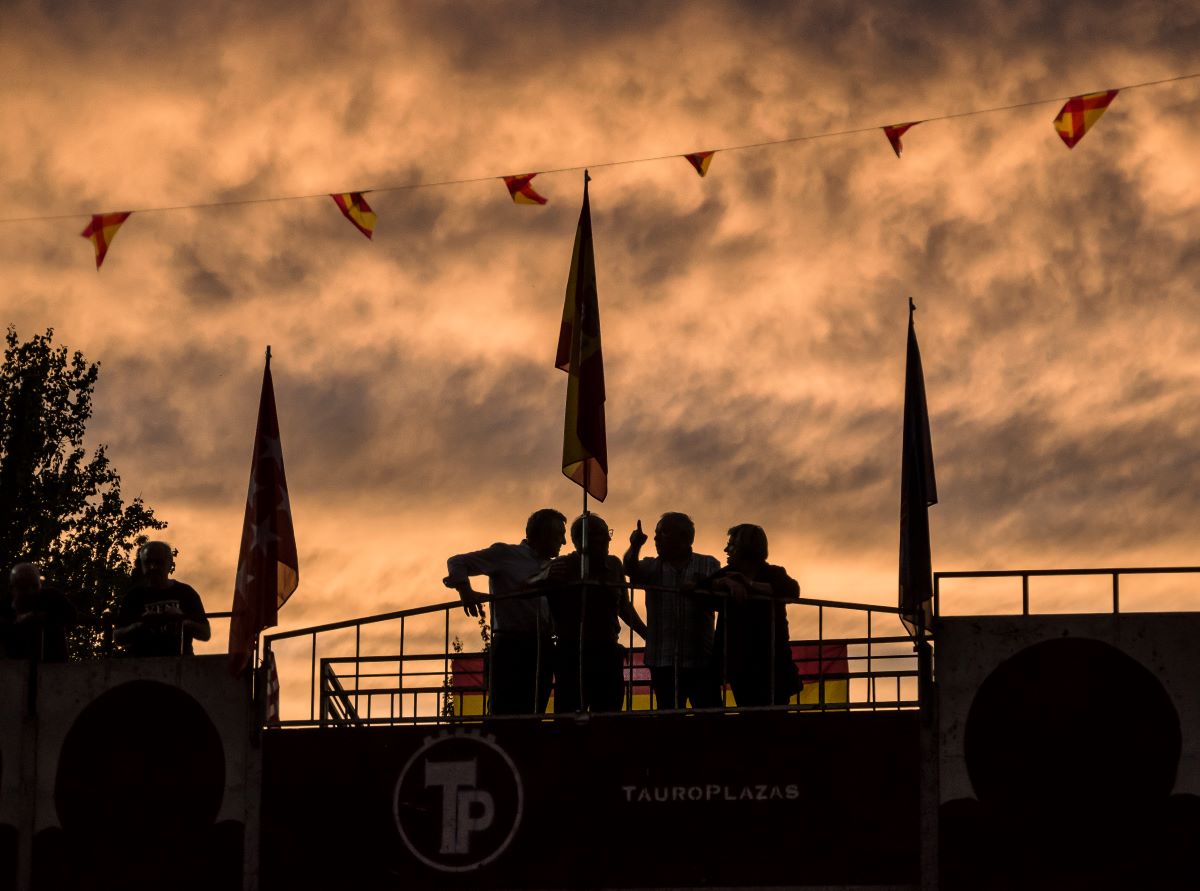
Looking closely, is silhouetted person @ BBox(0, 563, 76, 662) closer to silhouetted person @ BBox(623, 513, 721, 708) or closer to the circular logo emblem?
the circular logo emblem

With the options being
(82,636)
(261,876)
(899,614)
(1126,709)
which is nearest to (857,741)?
(899,614)

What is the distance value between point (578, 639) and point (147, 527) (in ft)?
88.2

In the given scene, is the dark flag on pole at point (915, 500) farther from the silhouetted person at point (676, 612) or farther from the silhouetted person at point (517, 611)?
the silhouetted person at point (517, 611)

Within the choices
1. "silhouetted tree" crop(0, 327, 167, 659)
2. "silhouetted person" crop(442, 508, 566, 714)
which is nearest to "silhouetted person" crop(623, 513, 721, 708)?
"silhouetted person" crop(442, 508, 566, 714)

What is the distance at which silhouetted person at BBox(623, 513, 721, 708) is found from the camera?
15.1 meters

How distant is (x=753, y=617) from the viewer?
14984 millimetres

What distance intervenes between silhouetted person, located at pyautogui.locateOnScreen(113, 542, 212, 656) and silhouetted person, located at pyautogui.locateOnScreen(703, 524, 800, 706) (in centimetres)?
435

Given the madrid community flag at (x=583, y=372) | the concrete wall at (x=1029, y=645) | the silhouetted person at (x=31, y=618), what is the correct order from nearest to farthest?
the concrete wall at (x=1029, y=645) < the madrid community flag at (x=583, y=372) < the silhouetted person at (x=31, y=618)

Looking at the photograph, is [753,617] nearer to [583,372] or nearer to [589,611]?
[589,611]

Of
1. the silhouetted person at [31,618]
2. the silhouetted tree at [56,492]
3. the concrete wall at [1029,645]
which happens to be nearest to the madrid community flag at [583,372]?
the concrete wall at [1029,645]

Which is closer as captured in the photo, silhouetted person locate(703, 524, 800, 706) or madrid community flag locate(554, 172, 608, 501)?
silhouetted person locate(703, 524, 800, 706)

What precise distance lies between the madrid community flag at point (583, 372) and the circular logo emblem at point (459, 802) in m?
2.24

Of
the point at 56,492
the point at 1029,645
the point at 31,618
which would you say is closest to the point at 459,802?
the point at 31,618

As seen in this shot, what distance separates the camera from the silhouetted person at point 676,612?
15.1 metres
